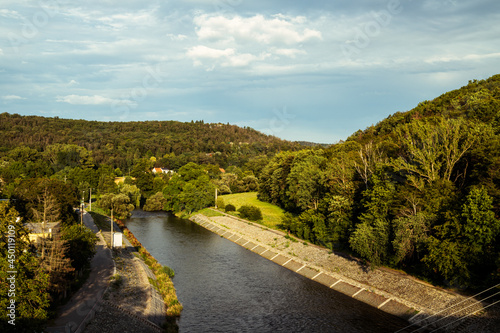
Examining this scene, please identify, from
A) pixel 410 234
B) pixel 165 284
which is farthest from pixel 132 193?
pixel 410 234

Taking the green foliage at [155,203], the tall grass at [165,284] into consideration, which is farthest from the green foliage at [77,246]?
the green foliage at [155,203]

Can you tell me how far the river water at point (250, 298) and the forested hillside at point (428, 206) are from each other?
6104 millimetres

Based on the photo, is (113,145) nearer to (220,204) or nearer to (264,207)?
(220,204)

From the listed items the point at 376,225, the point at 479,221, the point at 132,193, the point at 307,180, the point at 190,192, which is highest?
the point at 307,180

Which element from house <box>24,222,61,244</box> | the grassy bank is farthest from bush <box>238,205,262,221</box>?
house <box>24,222,61,244</box>

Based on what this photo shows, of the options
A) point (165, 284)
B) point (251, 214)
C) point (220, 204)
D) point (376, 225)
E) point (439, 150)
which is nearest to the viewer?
point (165, 284)

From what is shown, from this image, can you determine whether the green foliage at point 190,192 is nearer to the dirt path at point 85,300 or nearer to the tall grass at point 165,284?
the tall grass at point 165,284

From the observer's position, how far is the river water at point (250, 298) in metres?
27.5

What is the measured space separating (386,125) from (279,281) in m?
62.3

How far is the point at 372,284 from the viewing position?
34.2 metres

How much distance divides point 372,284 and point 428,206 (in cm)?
850

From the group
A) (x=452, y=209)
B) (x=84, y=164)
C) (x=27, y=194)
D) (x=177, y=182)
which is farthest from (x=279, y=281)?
(x=84, y=164)

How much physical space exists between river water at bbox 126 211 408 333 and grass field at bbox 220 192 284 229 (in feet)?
43.5

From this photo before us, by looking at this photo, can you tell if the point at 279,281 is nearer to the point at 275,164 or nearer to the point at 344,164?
the point at 344,164
